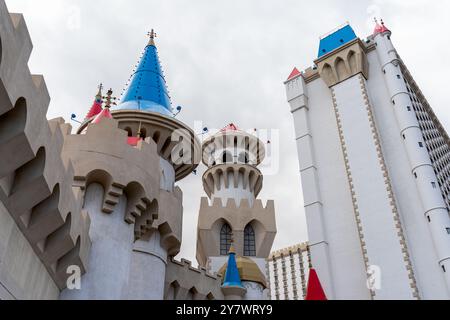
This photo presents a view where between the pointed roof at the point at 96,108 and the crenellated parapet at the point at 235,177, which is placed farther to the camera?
the crenellated parapet at the point at 235,177

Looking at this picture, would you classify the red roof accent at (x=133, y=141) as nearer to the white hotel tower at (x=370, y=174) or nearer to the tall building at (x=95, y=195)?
the tall building at (x=95, y=195)

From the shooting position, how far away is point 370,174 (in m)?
22.8

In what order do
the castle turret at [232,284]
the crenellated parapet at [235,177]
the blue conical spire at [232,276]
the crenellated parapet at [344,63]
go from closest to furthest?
1. the castle turret at [232,284]
2. the blue conical spire at [232,276]
3. the crenellated parapet at [344,63]
4. the crenellated parapet at [235,177]

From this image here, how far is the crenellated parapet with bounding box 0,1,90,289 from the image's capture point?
571 centimetres

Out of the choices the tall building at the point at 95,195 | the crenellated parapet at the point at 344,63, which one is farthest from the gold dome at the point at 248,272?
the crenellated parapet at the point at 344,63

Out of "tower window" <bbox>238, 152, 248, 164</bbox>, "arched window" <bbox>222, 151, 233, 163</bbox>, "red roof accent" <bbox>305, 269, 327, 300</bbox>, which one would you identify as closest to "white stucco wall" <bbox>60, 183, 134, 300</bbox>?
"red roof accent" <bbox>305, 269, 327, 300</bbox>

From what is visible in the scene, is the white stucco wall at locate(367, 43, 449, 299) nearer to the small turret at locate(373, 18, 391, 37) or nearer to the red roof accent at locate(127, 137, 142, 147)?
the small turret at locate(373, 18, 391, 37)

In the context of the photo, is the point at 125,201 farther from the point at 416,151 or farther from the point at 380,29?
the point at 380,29

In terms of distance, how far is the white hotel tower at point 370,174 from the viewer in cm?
2014

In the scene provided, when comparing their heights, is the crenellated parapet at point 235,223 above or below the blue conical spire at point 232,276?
above

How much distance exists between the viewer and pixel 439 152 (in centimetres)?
2725

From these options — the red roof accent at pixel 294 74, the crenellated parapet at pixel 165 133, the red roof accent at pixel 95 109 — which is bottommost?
the crenellated parapet at pixel 165 133

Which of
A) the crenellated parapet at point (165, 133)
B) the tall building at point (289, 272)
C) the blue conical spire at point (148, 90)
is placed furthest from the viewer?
the tall building at point (289, 272)
